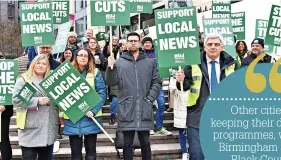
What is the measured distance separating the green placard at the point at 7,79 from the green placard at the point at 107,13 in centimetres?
121

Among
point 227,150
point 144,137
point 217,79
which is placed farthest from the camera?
point 144,137

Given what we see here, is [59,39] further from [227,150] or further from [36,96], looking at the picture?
[227,150]

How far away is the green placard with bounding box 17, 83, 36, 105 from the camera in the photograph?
446 centimetres

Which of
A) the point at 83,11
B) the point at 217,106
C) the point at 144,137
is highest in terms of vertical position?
the point at 83,11

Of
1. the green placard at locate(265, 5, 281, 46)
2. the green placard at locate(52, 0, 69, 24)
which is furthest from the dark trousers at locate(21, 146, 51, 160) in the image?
the green placard at locate(52, 0, 69, 24)

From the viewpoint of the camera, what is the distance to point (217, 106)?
271 centimetres

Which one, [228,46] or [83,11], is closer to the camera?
[228,46]

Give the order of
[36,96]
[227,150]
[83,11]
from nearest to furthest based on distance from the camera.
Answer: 1. [227,150]
2. [36,96]
3. [83,11]

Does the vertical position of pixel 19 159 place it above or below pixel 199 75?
below

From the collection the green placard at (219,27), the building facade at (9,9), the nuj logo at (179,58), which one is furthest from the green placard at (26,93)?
the building facade at (9,9)

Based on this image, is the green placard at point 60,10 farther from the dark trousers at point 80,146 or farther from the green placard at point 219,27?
the dark trousers at point 80,146

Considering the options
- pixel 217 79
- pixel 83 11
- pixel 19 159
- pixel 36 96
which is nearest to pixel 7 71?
pixel 36 96

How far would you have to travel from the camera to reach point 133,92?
4.98 meters

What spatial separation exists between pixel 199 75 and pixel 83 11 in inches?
1232
